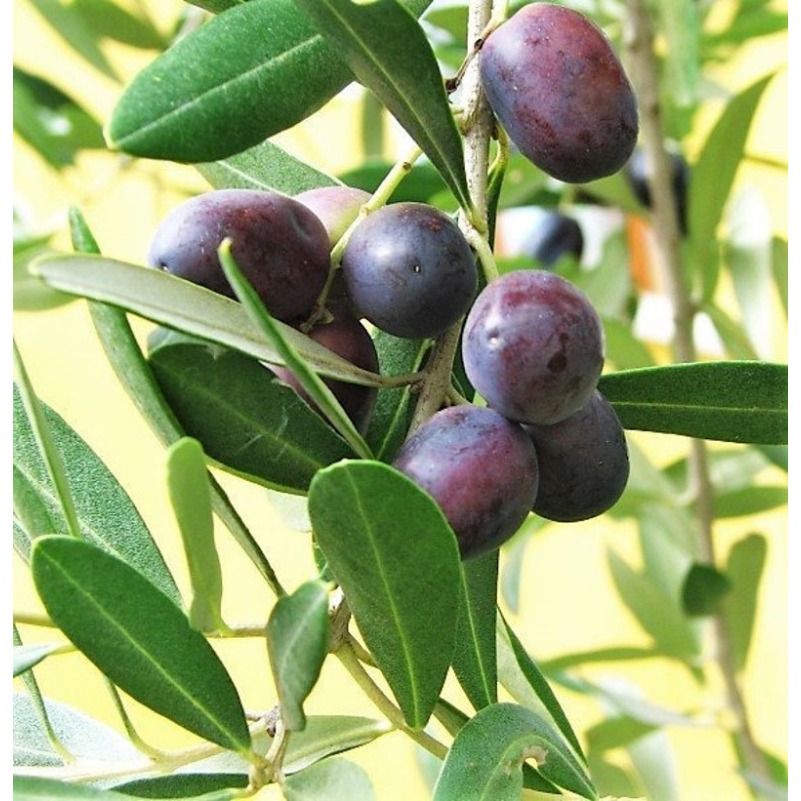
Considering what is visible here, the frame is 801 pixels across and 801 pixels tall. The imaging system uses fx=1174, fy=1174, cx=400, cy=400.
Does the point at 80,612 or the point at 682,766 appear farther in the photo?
the point at 682,766

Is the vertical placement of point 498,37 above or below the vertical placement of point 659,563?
above

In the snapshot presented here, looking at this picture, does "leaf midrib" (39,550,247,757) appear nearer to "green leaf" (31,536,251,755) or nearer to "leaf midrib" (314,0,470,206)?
"green leaf" (31,536,251,755)

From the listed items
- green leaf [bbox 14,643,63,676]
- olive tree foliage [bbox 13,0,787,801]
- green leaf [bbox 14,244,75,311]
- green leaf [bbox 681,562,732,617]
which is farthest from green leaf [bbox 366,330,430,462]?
green leaf [bbox 681,562,732,617]

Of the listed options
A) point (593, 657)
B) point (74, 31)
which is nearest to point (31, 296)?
point (74, 31)

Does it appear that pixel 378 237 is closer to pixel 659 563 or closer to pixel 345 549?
pixel 345 549

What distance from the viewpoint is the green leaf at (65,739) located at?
400mm

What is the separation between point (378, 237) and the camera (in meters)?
0.31

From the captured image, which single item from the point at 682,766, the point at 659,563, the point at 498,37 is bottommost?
the point at 682,766

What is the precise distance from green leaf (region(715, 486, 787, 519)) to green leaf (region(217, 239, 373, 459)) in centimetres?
65

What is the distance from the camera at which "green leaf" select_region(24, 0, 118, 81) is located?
2.84ft

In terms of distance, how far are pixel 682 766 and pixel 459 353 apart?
177cm

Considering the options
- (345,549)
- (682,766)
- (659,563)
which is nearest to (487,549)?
(345,549)

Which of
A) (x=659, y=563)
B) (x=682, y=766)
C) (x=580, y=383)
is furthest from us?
(x=682, y=766)

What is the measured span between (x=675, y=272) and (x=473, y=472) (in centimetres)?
60
